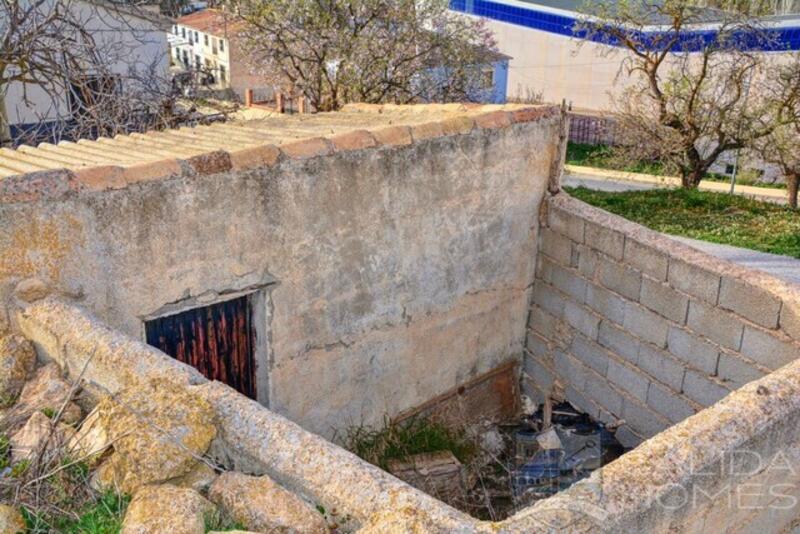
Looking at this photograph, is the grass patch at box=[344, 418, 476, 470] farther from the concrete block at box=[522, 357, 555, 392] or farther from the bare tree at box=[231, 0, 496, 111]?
the bare tree at box=[231, 0, 496, 111]

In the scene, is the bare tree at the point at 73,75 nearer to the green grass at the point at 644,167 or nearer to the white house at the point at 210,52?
the green grass at the point at 644,167

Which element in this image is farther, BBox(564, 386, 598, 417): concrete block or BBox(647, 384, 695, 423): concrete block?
BBox(564, 386, 598, 417): concrete block

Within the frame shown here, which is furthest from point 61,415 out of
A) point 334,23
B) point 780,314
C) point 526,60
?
point 526,60

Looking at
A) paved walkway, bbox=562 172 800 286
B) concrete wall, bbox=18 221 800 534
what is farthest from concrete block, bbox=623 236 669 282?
paved walkway, bbox=562 172 800 286

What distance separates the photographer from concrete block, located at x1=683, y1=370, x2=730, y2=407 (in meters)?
5.61

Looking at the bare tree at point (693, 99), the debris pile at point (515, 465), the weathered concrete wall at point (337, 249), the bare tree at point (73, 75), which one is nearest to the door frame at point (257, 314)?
the weathered concrete wall at point (337, 249)

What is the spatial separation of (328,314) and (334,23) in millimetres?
10456

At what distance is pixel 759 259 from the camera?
12.4m

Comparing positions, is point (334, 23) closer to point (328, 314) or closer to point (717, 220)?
point (717, 220)

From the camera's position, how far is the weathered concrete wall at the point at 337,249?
14.9ft

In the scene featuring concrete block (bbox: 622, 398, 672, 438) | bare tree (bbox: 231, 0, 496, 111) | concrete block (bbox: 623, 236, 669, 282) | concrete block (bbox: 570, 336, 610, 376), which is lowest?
concrete block (bbox: 622, 398, 672, 438)

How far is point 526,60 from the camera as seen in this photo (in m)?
31.3

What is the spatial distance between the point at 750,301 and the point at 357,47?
11179mm

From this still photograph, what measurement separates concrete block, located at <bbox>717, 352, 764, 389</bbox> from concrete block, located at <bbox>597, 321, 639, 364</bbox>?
0.78 meters
